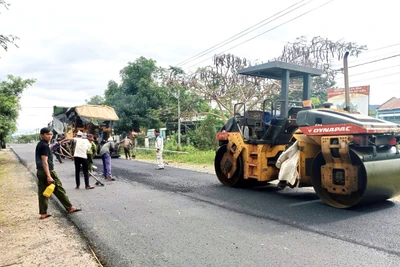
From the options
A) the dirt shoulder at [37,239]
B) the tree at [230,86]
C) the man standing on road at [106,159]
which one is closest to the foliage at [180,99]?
the tree at [230,86]

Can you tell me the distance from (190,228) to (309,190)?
3751 mm

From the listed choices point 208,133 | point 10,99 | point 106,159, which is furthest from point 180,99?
point 106,159

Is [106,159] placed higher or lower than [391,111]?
lower

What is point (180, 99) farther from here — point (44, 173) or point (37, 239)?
point (37, 239)

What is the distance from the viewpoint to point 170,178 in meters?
10.2

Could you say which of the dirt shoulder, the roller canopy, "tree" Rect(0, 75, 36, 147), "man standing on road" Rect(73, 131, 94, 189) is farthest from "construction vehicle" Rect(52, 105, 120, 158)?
the dirt shoulder

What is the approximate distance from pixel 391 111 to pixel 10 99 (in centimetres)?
2652

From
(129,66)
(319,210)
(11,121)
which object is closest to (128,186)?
(319,210)

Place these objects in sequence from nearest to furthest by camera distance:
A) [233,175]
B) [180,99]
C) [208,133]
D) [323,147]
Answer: [323,147] → [233,175] → [208,133] → [180,99]

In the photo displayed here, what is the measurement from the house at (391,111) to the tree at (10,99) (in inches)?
919

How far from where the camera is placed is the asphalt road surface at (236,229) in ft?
11.9

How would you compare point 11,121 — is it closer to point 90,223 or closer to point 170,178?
point 170,178

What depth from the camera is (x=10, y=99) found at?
61.4 feet

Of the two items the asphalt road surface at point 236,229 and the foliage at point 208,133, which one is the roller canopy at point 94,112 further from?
the asphalt road surface at point 236,229
